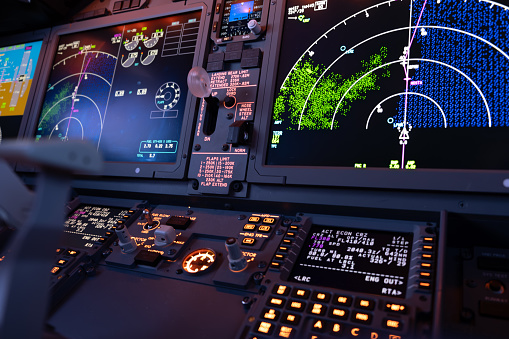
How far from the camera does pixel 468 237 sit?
1678 mm

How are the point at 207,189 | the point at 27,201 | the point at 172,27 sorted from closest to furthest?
the point at 27,201 → the point at 207,189 → the point at 172,27

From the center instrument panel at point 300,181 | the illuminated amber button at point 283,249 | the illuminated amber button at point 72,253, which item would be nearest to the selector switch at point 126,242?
the center instrument panel at point 300,181

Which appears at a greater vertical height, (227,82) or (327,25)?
(327,25)

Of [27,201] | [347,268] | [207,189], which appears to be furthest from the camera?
[207,189]

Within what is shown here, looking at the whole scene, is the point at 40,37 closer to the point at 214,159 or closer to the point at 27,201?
the point at 214,159

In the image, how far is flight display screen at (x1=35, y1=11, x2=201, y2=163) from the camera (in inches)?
98.5

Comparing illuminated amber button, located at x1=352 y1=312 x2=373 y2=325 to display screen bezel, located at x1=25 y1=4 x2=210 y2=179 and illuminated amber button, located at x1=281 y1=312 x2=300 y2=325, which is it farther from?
display screen bezel, located at x1=25 y1=4 x2=210 y2=179

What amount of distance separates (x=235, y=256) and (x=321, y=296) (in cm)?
39

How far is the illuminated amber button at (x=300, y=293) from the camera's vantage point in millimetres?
1453

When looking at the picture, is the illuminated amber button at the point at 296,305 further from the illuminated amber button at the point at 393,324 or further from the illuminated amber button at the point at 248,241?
the illuminated amber button at the point at 248,241

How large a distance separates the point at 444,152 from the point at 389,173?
0.23 metres

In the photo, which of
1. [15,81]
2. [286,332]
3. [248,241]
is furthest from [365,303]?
[15,81]

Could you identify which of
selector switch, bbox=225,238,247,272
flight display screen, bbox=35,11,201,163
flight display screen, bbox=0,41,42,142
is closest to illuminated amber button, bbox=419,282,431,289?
selector switch, bbox=225,238,247,272

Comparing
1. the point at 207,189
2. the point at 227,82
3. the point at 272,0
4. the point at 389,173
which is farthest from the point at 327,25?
the point at 207,189
